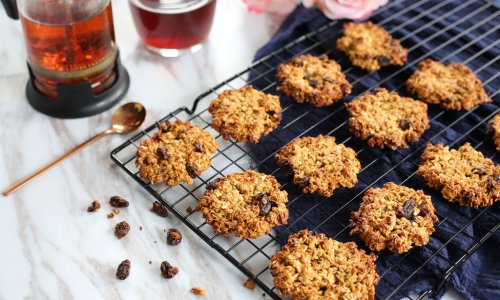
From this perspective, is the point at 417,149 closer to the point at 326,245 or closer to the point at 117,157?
the point at 326,245

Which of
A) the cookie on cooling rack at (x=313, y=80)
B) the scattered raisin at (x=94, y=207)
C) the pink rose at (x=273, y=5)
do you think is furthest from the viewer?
the pink rose at (x=273, y=5)

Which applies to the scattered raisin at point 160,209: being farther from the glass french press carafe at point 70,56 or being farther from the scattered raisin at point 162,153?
the glass french press carafe at point 70,56

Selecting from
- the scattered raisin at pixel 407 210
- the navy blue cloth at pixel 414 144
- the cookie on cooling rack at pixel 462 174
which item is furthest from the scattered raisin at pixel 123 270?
the cookie on cooling rack at pixel 462 174

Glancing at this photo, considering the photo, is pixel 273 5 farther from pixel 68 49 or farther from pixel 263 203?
pixel 263 203

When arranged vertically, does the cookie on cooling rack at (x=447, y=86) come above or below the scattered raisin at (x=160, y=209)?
above

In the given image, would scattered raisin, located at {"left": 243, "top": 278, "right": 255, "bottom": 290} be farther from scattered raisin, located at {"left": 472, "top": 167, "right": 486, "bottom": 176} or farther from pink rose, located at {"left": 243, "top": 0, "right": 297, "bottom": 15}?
pink rose, located at {"left": 243, "top": 0, "right": 297, "bottom": 15}

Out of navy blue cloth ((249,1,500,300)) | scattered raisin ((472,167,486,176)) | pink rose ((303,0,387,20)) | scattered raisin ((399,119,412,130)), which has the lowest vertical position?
navy blue cloth ((249,1,500,300))

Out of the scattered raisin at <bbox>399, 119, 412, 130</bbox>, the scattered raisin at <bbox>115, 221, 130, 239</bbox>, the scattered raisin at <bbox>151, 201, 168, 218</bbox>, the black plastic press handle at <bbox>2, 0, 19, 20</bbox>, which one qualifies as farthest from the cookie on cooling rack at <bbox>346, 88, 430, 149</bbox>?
the black plastic press handle at <bbox>2, 0, 19, 20</bbox>

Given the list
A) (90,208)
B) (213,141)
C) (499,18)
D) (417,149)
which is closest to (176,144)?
(213,141)
